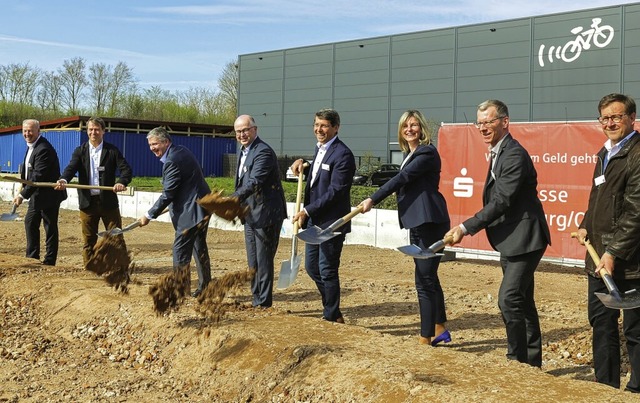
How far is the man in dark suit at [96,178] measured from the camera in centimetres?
940

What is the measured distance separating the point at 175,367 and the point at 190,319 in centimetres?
62

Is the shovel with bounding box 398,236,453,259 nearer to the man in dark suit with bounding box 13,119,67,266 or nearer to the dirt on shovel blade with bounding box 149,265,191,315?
the dirt on shovel blade with bounding box 149,265,191,315

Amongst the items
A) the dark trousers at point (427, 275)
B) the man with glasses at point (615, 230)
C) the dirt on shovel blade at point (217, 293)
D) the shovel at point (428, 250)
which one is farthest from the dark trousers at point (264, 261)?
the man with glasses at point (615, 230)

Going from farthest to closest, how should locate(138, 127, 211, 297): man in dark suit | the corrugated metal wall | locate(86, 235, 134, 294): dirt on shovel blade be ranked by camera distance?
the corrugated metal wall
locate(138, 127, 211, 297): man in dark suit
locate(86, 235, 134, 294): dirt on shovel blade

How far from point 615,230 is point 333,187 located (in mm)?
2634

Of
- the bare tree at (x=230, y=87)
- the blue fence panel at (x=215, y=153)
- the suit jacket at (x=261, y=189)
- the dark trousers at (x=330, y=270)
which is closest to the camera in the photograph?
the dark trousers at (x=330, y=270)

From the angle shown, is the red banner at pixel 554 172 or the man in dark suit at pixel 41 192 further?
the red banner at pixel 554 172

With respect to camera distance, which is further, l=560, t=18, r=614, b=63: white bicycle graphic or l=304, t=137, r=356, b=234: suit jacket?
l=560, t=18, r=614, b=63: white bicycle graphic

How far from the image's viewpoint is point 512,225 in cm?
525

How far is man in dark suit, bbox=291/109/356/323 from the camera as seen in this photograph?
6.79 meters

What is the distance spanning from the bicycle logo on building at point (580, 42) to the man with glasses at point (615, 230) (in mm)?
33541

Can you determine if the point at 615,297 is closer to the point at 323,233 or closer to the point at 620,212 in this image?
the point at 620,212

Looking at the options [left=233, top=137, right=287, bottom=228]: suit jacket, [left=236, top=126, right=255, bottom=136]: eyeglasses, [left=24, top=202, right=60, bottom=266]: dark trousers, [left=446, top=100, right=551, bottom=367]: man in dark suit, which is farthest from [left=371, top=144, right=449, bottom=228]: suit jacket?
[left=24, top=202, right=60, bottom=266]: dark trousers

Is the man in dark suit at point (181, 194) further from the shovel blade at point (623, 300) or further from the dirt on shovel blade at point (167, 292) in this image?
the shovel blade at point (623, 300)
